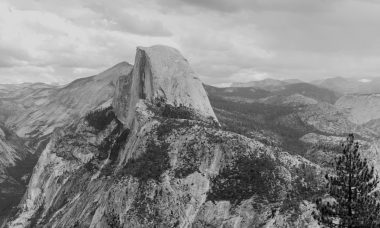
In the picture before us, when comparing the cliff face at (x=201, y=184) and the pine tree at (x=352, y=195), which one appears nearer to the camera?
the pine tree at (x=352, y=195)

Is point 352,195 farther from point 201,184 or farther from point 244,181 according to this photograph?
point 201,184

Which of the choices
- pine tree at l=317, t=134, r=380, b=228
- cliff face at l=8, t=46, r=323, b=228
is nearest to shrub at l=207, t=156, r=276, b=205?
cliff face at l=8, t=46, r=323, b=228

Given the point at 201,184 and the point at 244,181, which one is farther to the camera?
the point at 201,184

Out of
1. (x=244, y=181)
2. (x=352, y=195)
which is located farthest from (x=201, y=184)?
(x=352, y=195)

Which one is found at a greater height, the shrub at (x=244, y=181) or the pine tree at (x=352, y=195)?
the pine tree at (x=352, y=195)

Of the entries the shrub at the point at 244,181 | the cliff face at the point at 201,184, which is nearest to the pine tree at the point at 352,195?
the cliff face at the point at 201,184

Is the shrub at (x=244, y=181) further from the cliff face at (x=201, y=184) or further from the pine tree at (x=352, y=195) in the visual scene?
the pine tree at (x=352, y=195)

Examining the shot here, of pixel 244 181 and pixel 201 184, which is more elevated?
pixel 244 181

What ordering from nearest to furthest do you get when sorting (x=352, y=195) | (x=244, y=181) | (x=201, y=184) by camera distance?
(x=352, y=195) → (x=244, y=181) → (x=201, y=184)

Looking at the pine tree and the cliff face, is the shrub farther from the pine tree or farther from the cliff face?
the pine tree

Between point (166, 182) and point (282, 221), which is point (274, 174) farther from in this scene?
point (166, 182)

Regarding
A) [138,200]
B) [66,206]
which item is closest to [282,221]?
[138,200]
